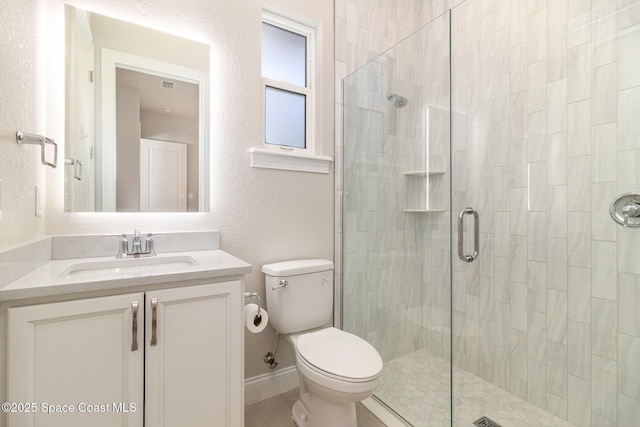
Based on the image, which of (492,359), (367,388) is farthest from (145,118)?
(492,359)

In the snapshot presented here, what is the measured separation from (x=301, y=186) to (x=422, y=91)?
91cm

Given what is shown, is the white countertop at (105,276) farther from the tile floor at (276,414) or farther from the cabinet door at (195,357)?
the tile floor at (276,414)

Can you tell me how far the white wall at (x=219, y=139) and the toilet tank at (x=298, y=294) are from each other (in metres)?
0.14

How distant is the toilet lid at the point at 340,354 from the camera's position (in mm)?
1271

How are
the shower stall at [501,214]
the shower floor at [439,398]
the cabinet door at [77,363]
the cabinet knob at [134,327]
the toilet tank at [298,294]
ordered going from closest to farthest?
the cabinet door at [77,363] < the cabinet knob at [134,327] < the shower stall at [501,214] < the shower floor at [439,398] < the toilet tank at [298,294]

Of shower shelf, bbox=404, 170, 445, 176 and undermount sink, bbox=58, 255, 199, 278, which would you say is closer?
undermount sink, bbox=58, 255, 199, 278

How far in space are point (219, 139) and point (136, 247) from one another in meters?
0.69

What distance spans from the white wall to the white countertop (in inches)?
5.7

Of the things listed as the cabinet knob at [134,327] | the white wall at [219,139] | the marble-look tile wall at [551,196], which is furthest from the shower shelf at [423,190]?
the cabinet knob at [134,327]

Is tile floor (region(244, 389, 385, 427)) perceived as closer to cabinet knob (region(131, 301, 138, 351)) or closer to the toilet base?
the toilet base

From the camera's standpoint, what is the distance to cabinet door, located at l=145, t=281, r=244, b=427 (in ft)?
3.50

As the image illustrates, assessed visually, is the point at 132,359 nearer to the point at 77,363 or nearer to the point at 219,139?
the point at 77,363

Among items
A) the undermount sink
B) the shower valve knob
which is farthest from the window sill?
the shower valve knob

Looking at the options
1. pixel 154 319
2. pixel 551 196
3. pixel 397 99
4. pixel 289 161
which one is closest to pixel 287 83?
pixel 289 161
